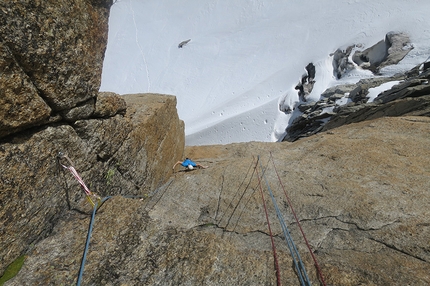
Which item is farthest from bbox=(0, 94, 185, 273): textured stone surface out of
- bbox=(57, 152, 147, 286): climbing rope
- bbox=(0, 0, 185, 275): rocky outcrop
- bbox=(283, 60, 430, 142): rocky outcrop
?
bbox=(283, 60, 430, 142): rocky outcrop

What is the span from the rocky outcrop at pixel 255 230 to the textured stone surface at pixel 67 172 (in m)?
0.36

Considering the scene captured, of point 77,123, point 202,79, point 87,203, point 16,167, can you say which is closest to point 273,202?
point 87,203

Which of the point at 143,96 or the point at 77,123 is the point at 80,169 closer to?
the point at 77,123

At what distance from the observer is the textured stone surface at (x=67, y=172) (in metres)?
3.94

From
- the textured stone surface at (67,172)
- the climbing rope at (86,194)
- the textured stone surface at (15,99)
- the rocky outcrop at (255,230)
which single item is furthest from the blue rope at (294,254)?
the textured stone surface at (15,99)

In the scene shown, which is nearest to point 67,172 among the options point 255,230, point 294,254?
point 255,230

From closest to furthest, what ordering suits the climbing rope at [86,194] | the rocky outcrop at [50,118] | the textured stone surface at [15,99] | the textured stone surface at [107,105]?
the textured stone surface at [15,99], the rocky outcrop at [50,118], the climbing rope at [86,194], the textured stone surface at [107,105]

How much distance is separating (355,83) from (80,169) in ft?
103

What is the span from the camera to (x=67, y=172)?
4965mm

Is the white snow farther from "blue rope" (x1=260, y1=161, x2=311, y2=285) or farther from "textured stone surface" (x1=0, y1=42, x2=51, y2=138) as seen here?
"textured stone surface" (x1=0, y1=42, x2=51, y2=138)

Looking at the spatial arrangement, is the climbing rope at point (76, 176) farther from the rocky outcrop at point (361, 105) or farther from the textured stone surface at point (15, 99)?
the rocky outcrop at point (361, 105)

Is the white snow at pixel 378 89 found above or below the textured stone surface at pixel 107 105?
below

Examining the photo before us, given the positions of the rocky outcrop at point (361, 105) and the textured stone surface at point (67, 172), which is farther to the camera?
the rocky outcrop at point (361, 105)

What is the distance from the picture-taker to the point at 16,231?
4.00m
